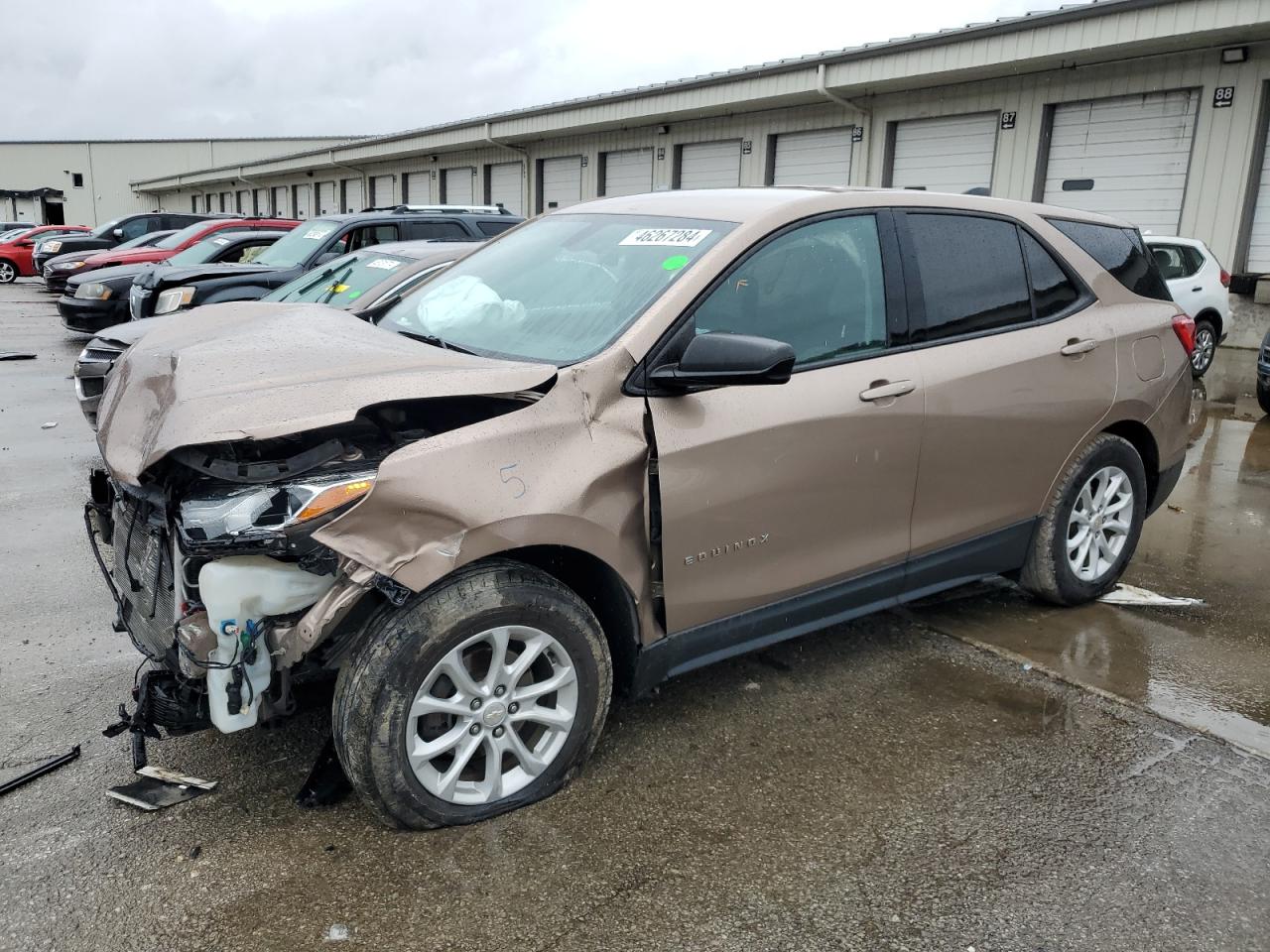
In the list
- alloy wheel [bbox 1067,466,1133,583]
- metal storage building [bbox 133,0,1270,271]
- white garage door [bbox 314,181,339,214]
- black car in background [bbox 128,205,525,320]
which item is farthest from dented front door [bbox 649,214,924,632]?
white garage door [bbox 314,181,339,214]

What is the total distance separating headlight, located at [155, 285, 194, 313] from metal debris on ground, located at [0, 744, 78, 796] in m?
7.14

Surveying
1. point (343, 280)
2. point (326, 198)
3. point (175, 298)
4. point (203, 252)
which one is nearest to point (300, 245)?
point (175, 298)

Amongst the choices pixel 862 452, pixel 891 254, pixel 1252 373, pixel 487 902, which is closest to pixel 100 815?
pixel 487 902

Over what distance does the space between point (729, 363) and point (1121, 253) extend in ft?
8.81

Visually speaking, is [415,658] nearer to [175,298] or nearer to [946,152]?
[175,298]

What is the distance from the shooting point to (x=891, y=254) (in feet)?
11.8

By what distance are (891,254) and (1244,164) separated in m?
12.0

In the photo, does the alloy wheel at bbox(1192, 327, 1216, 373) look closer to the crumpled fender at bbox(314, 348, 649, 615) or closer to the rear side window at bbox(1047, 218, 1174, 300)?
the rear side window at bbox(1047, 218, 1174, 300)

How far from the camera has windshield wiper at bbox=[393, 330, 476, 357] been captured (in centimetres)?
330

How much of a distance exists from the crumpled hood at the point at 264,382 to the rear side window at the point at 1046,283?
2.28 meters

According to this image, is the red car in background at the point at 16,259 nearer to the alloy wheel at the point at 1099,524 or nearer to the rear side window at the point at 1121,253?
the rear side window at the point at 1121,253

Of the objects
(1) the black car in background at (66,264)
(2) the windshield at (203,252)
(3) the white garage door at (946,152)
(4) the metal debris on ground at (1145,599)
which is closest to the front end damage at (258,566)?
(4) the metal debris on ground at (1145,599)

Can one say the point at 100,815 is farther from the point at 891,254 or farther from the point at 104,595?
the point at 891,254

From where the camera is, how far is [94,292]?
12.7 metres
